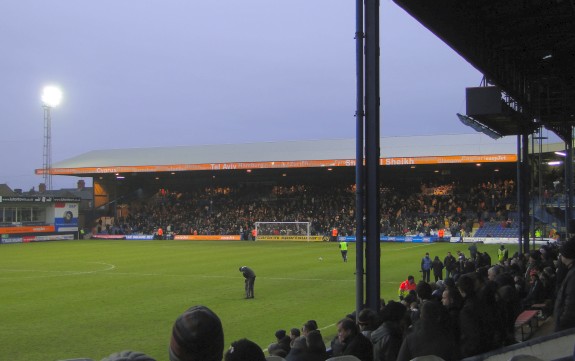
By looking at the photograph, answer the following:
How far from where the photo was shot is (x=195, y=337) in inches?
104

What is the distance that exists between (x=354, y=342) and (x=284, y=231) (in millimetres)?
50111

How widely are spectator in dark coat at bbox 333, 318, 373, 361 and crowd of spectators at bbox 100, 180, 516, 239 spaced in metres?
44.2

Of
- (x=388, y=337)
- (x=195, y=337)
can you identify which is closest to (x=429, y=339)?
(x=388, y=337)

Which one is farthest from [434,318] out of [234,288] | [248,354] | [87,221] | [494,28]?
[87,221]

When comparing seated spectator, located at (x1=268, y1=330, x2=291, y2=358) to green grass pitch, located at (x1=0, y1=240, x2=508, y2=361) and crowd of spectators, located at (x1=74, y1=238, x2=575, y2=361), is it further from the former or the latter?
green grass pitch, located at (x1=0, y1=240, x2=508, y2=361)

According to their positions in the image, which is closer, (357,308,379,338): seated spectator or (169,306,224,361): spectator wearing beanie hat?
(169,306,224,361): spectator wearing beanie hat

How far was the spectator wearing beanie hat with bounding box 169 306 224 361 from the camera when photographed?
2633 mm

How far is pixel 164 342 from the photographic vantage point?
13852 millimetres

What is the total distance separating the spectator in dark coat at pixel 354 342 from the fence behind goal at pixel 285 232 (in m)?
47.4

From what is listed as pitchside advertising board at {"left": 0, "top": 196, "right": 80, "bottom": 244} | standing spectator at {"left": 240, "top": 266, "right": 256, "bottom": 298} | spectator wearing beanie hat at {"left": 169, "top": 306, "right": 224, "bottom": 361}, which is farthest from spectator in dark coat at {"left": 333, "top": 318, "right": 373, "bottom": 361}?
pitchside advertising board at {"left": 0, "top": 196, "right": 80, "bottom": 244}

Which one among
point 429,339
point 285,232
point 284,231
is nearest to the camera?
point 429,339

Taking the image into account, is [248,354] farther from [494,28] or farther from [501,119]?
[501,119]

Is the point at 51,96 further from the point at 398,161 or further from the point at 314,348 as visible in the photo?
the point at 314,348

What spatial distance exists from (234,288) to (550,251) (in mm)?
10797
